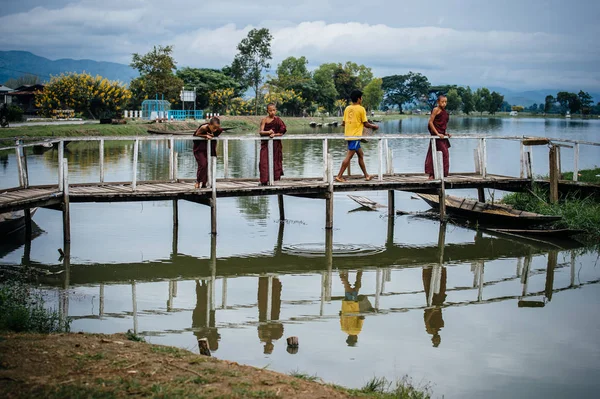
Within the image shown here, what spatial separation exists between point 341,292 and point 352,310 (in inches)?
47.6

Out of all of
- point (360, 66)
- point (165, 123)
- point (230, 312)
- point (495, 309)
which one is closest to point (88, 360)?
point (230, 312)

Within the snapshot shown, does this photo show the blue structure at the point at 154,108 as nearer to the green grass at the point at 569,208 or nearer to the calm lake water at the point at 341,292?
the calm lake water at the point at 341,292

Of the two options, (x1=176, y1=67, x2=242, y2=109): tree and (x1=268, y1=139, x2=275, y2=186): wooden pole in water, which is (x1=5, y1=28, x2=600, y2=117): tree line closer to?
(x1=176, y1=67, x2=242, y2=109): tree

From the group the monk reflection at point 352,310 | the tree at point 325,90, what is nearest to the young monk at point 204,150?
the monk reflection at point 352,310

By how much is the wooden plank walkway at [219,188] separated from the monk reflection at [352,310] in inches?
127

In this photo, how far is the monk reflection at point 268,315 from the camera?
1020cm

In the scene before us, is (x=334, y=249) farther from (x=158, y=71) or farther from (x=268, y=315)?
(x=158, y=71)

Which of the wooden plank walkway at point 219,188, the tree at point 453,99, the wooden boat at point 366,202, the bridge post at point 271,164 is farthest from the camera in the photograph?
the tree at point 453,99

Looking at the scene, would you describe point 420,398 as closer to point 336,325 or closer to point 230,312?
point 336,325

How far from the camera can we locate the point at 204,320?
11.1 m

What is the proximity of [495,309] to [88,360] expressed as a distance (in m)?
7.13

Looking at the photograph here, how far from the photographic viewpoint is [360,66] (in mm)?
150375

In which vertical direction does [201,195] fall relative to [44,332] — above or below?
above

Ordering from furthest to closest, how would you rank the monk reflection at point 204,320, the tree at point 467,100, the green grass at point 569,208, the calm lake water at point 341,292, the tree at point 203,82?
the tree at point 467,100 < the tree at point 203,82 < the green grass at point 569,208 < the monk reflection at point 204,320 < the calm lake water at point 341,292
